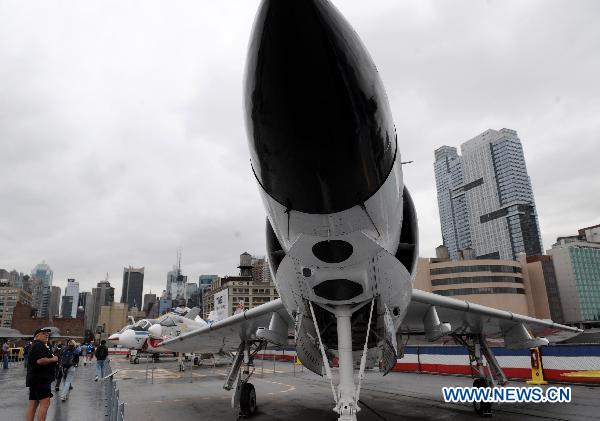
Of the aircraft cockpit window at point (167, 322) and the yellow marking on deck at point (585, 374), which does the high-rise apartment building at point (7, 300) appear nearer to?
the aircraft cockpit window at point (167, 322)

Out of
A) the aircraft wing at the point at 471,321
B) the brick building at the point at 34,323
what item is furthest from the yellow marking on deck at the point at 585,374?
the brick building at the point at 34,323

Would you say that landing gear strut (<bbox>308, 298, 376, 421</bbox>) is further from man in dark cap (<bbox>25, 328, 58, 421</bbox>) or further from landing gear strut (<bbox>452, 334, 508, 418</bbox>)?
landing gear strut (<bbox>452, 334, 508, 418</bbox>)

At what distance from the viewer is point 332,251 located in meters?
4.03

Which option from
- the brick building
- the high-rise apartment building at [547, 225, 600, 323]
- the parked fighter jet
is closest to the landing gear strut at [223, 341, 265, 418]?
the parked fighter jet

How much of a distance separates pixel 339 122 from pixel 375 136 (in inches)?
16.6

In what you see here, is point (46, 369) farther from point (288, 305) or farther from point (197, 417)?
point (288, 305)

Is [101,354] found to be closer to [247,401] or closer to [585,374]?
[247,401]

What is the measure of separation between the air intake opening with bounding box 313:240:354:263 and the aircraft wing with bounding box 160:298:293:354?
128 inches

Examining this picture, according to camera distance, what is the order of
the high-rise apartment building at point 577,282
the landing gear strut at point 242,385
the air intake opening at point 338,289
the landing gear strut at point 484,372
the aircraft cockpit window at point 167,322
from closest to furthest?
the air intake opening at point 338,289
the landing gear strut at point 242,385
the landing gear strut at point 484,372
the aircraft cockpit window at point 167,322
the high-rise apartment building at point 577,282

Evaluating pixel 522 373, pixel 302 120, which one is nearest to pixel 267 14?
pixel 302 120

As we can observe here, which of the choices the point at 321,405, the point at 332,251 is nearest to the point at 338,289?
the point at 332,251

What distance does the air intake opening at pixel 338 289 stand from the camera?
434 cm

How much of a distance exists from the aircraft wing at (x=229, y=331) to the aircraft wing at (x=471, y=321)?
2.61 m

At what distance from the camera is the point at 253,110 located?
10.4ft
